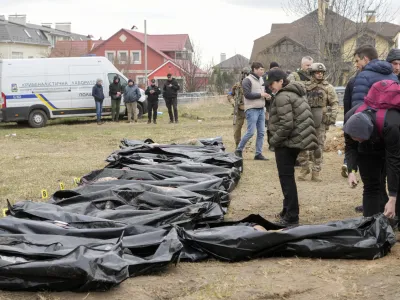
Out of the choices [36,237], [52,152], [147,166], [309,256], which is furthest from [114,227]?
[52,152]

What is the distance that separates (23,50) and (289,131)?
59598mm

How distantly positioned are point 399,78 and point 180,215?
2.88 metres

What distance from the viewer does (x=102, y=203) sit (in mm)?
6320

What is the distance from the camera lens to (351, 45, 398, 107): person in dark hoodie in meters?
6.18

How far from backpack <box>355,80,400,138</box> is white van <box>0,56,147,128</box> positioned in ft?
55.8

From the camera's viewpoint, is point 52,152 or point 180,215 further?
point 52,152

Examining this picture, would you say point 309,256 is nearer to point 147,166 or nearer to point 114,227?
point 114,227

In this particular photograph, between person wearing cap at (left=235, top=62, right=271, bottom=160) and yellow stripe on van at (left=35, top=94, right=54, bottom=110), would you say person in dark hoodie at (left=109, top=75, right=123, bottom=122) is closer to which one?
yellow stripe on van at (left=35, top=94, right=54, bottom=110)

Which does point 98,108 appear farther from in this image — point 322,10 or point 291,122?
point 291,122

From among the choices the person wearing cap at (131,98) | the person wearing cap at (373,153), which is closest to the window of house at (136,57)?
the person wearing cap at (131,98)

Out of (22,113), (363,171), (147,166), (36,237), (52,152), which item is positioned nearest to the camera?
(36,237)

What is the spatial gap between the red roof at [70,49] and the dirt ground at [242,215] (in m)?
38.7

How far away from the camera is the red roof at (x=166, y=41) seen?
61531 millimetres

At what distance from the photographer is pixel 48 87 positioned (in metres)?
21.0
